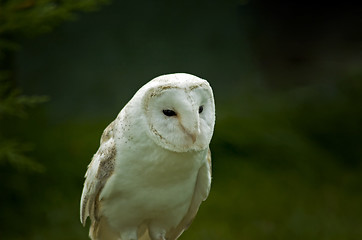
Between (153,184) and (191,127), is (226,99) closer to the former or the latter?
(153,184)

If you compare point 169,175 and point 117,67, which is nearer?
point 169,175

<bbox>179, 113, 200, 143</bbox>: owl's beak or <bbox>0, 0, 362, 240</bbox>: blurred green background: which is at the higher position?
<bbox>179, 113, 200, 143</bbox>: owl's beak

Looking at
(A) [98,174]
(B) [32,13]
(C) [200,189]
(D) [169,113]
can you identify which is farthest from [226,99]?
(D) [169,113]

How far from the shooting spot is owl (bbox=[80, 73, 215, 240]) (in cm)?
124

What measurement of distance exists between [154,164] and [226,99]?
175 cm

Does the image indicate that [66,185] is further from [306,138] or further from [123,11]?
[306,138]

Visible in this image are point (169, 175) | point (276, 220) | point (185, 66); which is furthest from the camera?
point (185, 66)

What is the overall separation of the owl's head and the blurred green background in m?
1.56

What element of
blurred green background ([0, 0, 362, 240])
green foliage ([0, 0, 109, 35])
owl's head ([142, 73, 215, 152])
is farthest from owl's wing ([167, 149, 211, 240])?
blurred green background ([0, 0, 362, 240])

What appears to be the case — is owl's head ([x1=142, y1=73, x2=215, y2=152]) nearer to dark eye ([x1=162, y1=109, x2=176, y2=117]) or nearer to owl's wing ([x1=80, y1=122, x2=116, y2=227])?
dark eye ([x1=162, y1=109, x2=176, y2=117])

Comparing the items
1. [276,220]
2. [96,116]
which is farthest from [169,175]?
[96,116]

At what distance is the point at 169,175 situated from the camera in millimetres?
A: 1354

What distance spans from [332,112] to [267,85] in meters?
0.36

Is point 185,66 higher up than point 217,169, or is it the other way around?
point 185,66
